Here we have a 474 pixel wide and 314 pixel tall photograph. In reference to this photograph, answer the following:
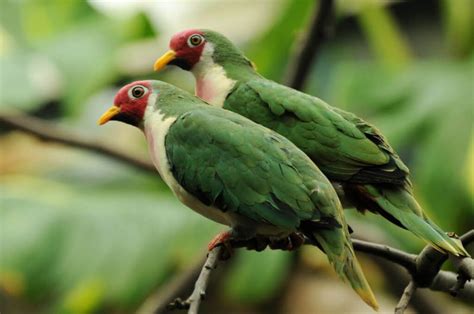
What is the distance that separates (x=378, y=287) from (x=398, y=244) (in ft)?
2.78

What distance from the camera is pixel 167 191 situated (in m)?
5.02

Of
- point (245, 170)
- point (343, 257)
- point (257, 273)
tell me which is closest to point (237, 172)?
point (245, 170)

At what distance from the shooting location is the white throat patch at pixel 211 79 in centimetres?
221

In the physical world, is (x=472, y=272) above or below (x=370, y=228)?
above

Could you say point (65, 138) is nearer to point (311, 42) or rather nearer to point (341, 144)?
point (311, 42)

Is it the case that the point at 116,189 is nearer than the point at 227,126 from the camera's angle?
No

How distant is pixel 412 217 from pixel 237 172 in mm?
381

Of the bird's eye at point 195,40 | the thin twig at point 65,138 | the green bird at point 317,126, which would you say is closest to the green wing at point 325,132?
the green bird at point 317,126

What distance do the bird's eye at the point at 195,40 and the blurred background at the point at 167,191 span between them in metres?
1.85

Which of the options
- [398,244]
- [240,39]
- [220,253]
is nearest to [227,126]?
[220,253]

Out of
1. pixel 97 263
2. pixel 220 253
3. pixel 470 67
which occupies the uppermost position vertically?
pixel 220 253

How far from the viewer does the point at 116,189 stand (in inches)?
209

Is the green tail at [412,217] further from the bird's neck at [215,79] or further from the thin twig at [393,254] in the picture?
the bird's neck at [215,79]

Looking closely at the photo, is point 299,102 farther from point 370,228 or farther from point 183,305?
point 370,228
